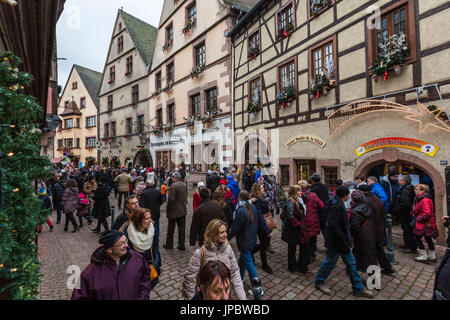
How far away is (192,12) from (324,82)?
1295 centimetres

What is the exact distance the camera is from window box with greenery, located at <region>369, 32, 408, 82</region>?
5.86 meters

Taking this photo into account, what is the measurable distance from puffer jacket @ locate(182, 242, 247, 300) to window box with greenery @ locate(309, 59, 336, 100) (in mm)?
7056

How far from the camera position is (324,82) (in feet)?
25.6

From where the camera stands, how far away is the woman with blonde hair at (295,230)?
4.23 m

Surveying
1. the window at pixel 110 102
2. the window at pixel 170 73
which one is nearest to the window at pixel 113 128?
the window at pixel 110 102

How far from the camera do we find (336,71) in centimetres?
762

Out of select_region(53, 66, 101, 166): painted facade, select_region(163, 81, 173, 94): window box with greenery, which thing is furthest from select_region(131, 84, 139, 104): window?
select_region(53, 66, 101, 166): painted facade

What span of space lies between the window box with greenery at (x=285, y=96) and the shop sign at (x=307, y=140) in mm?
1501

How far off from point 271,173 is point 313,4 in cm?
665

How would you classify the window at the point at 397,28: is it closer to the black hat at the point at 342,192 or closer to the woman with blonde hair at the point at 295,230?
the black hat at the point at 342,192

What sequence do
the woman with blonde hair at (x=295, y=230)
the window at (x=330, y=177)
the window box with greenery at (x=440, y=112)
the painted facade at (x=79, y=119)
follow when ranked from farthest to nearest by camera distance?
the painted facade at (x=79, y=119) < the window at (x=330, y=177) < the window box with greenery at (x=440, y=112) < the woman with blonde hair at (x=295, y=230)

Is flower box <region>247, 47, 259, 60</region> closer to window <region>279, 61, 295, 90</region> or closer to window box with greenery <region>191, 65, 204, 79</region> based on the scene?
window <region>279, 61, 295, 90</region>

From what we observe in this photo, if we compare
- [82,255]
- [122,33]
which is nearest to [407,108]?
[82,255]

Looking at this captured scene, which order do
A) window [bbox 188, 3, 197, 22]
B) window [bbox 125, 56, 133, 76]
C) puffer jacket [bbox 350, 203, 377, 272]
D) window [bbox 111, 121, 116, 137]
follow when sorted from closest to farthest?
puffer jacket [bbox 350, 203, 377, 272] → window [bbox 188, 3, 197, 22] → window [bbox 125, 56, 133, 76] → window [bbox 111, 121, 116, 137]
